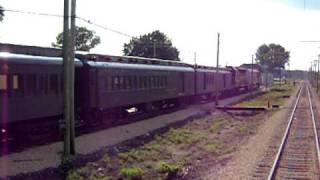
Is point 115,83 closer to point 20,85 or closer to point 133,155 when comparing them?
point 133,155

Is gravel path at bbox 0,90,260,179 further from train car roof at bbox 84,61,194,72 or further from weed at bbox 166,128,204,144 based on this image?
train car roof at bbox 84,61,194,72

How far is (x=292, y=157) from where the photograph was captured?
690 inches

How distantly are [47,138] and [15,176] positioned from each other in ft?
21.8

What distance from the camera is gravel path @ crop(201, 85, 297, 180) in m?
14.2

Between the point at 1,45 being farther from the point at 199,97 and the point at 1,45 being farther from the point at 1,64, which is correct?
the point at 199,97

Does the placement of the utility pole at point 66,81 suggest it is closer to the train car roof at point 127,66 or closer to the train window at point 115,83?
the train car roof at point 127,66

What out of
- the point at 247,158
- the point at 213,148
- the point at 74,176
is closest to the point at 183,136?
the point at 213,148

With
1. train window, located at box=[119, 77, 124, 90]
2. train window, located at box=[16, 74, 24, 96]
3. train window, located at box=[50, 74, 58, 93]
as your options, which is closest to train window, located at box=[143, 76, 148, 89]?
train window, located at box=[119, 77, 124, 90]

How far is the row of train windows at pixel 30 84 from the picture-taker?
1623 centimetres

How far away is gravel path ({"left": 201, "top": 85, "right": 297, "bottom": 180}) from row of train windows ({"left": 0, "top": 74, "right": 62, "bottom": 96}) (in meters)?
5.79

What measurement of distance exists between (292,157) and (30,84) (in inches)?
307

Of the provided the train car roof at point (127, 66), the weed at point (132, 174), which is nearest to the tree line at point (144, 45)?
the train car roof at point (127, 66)

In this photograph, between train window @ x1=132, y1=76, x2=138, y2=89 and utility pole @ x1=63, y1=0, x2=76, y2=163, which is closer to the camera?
utility pole @ x1=63, y1=0, x2=76, y2=163

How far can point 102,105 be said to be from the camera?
23.4m
